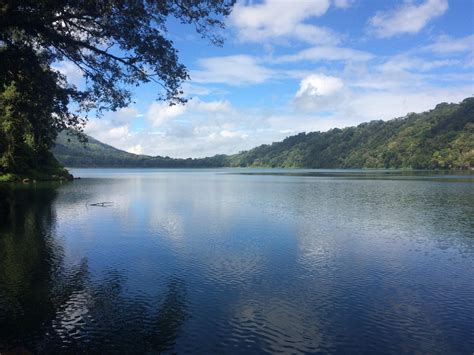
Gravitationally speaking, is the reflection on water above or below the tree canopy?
below

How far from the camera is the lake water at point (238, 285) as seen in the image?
55.7 feet

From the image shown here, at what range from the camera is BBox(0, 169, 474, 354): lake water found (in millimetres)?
16969

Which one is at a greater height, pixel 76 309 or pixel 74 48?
pixel 74 48

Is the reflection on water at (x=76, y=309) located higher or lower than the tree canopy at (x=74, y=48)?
lower

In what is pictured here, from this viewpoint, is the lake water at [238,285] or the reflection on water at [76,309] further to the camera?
the lake water at [238,285]

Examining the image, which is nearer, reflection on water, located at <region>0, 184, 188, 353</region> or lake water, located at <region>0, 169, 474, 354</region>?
reflection on water, located at <region>0, 184, 188, 353</region>

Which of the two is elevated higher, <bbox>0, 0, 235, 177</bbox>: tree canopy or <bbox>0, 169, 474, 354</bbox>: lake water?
<bbox>0, 0, 235, 177</bbox>: tree canopy

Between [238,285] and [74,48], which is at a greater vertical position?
[74,48]

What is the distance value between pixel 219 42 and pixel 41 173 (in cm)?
10982

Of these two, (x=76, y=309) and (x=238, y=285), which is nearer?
(x=76, y=309)

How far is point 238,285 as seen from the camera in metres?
23.8

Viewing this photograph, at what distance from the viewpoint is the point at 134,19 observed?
65.7ft

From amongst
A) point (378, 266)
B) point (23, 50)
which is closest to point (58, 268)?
point (23, 50)

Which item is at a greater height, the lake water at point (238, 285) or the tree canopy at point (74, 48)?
the tree canopy at point (74, 48)
